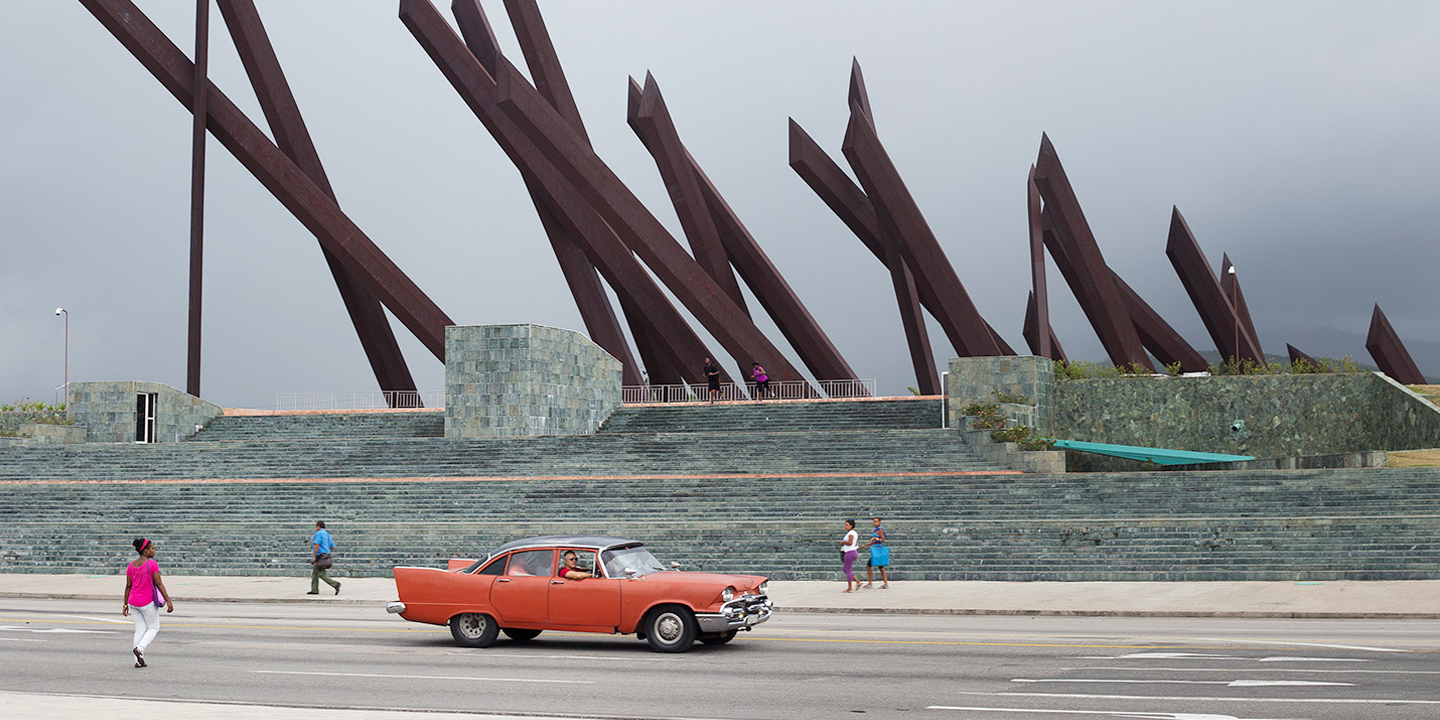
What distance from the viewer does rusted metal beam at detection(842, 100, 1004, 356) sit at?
42.1 m

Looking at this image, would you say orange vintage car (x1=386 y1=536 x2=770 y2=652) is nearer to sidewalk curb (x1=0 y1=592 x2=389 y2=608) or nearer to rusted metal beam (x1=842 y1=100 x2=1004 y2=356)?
sidewalk curb (x1=0 y1=592 x2=389 y2=608)

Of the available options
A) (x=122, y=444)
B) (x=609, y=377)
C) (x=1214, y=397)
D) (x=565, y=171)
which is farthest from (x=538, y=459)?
(x=1214, y=397)

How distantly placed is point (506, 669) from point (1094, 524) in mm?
12165

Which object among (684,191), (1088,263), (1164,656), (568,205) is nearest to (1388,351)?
(1088,263)

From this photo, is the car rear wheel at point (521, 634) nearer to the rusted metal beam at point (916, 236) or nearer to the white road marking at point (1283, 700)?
the white road marking at point (1283, 700)

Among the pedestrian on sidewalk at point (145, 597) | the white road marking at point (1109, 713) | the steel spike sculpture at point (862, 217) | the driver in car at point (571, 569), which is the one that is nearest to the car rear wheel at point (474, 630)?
the driver in car at point (571, 569)

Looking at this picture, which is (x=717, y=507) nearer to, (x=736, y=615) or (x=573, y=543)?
(x=573, y=543)

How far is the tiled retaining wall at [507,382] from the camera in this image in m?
34.0

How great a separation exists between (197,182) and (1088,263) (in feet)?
99.8

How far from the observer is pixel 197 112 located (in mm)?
43500

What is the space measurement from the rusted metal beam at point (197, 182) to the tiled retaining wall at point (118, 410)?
18.6 feet

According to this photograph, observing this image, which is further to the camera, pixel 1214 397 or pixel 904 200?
pixel 904 200

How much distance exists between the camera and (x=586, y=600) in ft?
44.5

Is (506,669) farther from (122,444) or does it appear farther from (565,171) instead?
(565,171)
